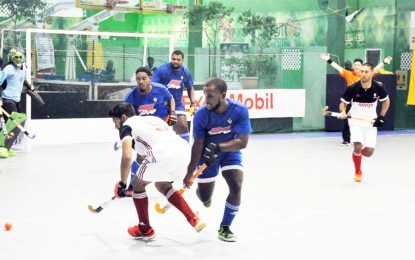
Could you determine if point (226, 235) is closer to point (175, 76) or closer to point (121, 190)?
point (121, 190)

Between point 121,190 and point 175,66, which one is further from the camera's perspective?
point 175,66

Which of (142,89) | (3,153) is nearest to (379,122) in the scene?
(142,89)

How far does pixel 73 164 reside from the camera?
1215cm

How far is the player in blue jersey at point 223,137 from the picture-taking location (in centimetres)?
642

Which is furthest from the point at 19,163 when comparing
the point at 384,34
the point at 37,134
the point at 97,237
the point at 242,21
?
the point at 384,34

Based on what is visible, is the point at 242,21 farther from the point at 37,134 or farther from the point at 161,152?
the point at 161,152

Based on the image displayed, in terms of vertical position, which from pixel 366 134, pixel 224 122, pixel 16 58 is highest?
pixel 16 58

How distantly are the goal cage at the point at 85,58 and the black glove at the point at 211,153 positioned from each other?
30.4 feet

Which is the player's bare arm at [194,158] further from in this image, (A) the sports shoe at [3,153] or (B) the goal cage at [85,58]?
(B) the goal cage at [85,58]

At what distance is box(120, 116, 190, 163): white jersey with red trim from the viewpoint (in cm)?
625

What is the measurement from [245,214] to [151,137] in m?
2.11

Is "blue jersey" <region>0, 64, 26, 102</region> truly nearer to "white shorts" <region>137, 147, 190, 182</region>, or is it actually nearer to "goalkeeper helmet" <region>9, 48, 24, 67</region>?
"goalkeeper helmet" <region>9, 48, 24, 67</region>

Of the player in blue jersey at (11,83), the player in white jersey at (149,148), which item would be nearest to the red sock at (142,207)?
the player in white jersey at (149,148)

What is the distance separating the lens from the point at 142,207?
6.65m
